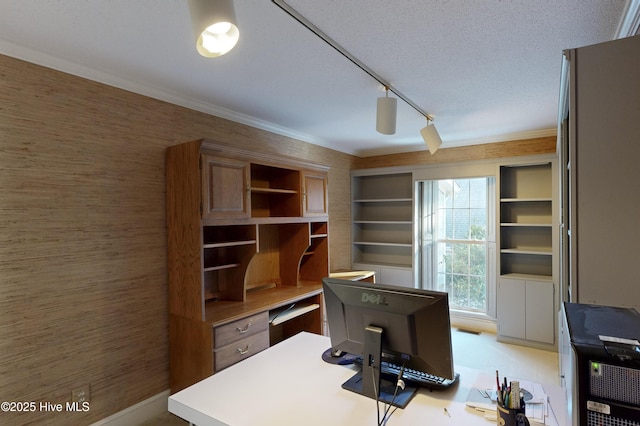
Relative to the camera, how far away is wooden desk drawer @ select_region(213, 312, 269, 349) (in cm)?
238

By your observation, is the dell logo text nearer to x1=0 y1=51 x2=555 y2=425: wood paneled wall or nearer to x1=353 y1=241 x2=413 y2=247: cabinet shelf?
x1=0 y1=51 x2=555 y2=425: wood paneled wall

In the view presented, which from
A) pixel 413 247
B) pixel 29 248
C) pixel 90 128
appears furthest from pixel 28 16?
pixel 413 247


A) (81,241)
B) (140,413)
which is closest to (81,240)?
(81,241)

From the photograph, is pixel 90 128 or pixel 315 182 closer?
pixel 90 128

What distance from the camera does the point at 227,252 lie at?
2963mm

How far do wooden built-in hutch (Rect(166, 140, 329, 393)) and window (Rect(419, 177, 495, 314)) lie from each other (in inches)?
80.6

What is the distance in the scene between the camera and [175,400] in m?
1.35

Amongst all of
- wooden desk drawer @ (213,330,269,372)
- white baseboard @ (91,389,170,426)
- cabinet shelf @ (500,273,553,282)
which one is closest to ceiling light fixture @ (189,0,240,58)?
wooden desk drawer @ (213,330,269,372)

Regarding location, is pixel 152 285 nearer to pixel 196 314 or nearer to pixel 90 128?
pixel 196 314

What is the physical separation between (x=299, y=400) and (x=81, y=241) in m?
1.73

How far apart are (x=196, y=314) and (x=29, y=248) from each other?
3.45 ft

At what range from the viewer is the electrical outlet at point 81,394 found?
83.0 inches

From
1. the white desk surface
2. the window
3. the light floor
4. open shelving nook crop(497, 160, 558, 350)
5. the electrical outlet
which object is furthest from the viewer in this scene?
the window

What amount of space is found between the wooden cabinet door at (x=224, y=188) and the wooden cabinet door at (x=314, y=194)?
769mm
